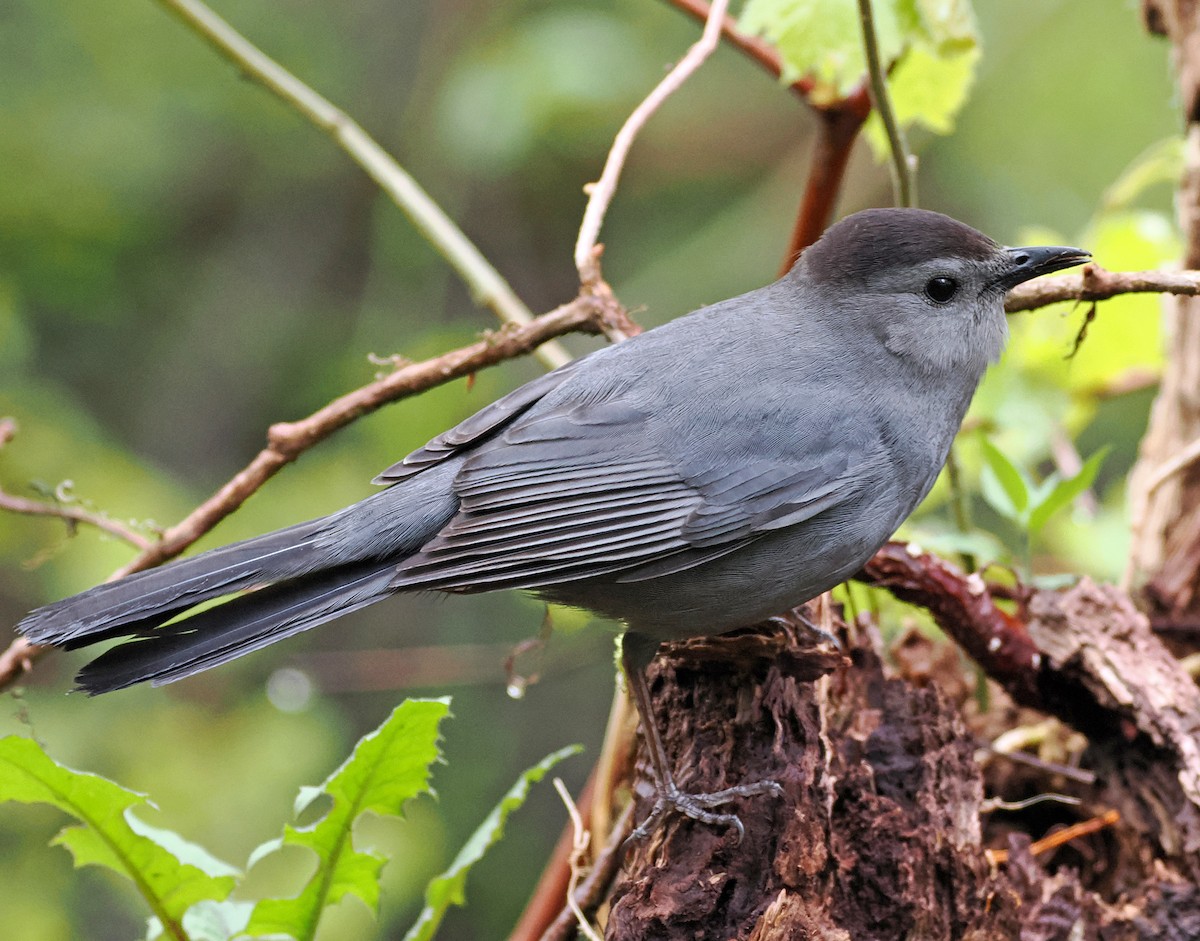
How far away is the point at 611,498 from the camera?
2.48 meters

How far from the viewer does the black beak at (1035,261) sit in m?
2.60

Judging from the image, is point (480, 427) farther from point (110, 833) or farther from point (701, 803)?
point (110, 833)

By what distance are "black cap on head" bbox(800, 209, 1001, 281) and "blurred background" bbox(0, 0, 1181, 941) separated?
0.88m

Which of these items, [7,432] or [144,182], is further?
[144,182]

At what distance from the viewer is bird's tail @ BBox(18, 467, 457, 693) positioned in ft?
7.18

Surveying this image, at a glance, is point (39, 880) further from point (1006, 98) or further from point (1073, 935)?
point (1006, 98)

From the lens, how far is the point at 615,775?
2.72m

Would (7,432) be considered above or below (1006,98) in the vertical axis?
above

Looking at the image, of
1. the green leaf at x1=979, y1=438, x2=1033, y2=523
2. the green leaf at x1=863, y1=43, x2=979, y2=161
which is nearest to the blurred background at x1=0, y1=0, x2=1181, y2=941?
the green leaf at x1=863, y1=43, x2=979, y2=161

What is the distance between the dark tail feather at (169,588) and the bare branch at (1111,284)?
1615mm

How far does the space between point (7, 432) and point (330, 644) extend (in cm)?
344

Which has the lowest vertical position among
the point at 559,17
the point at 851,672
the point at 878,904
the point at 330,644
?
the point at 330,644

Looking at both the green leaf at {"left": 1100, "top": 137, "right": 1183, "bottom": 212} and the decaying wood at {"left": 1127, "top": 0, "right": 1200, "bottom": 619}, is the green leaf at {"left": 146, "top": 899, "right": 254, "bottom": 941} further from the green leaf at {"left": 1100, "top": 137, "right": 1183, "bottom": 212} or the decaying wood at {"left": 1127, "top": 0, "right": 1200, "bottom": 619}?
the green leaf at {"left": 1100, "top": 137, "right": 1183, "bottom": 212}

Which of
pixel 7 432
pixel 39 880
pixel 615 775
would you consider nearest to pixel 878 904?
pixel 615 775
